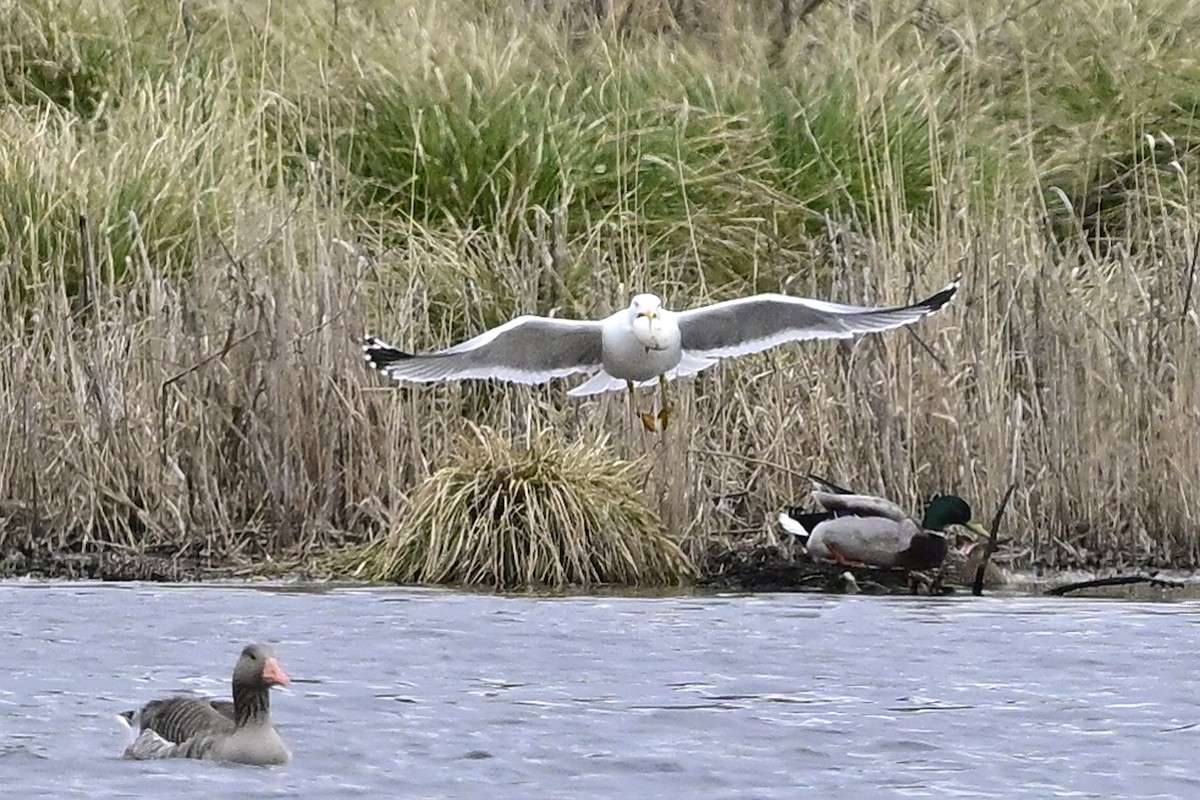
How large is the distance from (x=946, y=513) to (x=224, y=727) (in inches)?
148

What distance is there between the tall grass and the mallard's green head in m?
0.52

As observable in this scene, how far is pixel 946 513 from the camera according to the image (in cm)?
980

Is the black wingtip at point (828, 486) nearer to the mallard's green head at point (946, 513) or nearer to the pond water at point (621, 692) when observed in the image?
the mallard's green head at point (946, 513)

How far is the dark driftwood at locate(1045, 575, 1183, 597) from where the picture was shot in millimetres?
9484

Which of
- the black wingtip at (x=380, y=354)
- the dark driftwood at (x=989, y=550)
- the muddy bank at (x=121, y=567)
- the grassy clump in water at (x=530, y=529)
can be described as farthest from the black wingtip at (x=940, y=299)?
the muddy bank at (x=121, y=567)

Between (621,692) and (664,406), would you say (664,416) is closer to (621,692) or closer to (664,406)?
(664,406)

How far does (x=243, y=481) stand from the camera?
10.6 metres

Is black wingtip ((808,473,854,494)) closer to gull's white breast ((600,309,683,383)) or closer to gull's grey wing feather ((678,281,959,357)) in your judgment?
gull's grey wing feather ((678,281,959,357))

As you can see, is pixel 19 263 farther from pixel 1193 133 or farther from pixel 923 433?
pixel 1193 133

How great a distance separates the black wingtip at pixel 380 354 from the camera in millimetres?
9586

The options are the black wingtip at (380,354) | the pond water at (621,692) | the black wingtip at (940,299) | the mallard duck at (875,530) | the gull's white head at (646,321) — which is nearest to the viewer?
the pond water at (621,692)

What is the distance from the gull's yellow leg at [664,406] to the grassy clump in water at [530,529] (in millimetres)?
258

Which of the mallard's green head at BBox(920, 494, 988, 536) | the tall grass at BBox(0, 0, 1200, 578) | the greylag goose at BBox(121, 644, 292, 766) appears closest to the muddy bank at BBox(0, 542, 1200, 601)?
the tall grass at BBox(0, 0, 1200, 578)

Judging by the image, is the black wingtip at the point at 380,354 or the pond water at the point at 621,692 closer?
the pond water at the point at 621,692
